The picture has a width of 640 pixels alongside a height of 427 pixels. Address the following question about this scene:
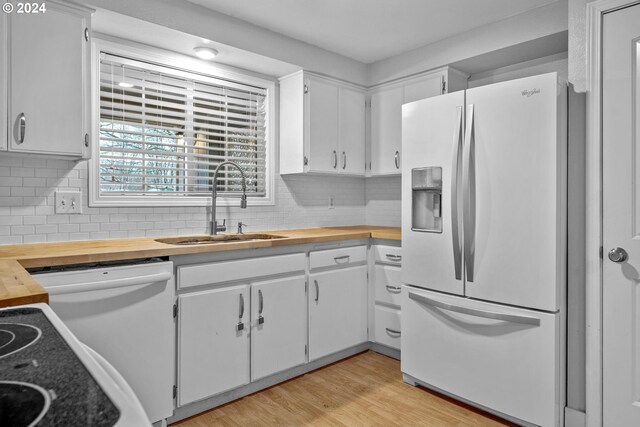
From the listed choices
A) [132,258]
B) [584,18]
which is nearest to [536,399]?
[584,18]

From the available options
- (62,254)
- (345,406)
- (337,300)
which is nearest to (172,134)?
(62,254)

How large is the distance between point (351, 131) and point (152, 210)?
1.82 metres

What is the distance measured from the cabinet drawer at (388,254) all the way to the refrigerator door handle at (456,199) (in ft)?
2.11

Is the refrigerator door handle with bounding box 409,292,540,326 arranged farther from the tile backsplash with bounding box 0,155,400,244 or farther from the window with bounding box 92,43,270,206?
A: the window with bounding box 92,43,270,206

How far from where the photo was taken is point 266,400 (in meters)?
2.49

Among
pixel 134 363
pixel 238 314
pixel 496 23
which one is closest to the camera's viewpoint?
pixel 134 363

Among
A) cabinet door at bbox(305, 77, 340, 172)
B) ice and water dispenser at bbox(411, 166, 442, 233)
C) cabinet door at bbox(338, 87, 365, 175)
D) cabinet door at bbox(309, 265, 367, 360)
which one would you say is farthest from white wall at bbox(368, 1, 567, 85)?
cabinet door at bbox(309, 265, 367, 360)

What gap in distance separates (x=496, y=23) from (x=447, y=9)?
441mm

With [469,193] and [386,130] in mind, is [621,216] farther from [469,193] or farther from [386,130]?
[386,130]

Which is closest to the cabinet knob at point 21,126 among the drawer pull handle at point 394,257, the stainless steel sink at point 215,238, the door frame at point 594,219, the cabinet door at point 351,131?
the stainless steel sink at point 215,238

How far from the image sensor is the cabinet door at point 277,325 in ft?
8.20

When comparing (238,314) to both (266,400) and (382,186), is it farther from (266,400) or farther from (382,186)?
(382,186)

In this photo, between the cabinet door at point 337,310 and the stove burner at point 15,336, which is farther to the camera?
the cabinet door at point 337,310

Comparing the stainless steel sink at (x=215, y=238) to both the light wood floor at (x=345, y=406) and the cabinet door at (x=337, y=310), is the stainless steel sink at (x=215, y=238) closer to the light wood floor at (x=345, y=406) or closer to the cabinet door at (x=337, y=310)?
the cabinet door at (x=337, y=310)
